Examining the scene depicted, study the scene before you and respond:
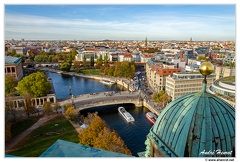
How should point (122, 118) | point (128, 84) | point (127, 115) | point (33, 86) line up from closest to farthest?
point (127, 115)
point (122, 118)
point (33, 86)
point (128, 84)

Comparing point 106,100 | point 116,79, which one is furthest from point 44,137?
point 116,79

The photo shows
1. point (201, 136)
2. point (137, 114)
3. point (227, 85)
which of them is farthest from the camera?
point (137, 114)

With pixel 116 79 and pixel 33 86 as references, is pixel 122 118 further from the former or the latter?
pixel 116 79

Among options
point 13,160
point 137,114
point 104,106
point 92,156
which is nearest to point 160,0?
point 92,156

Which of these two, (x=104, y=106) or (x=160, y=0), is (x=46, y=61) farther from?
(x=160, y=0)

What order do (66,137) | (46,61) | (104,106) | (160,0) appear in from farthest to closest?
1. (46,61)
2. (104,106)
3. (66,137)
4. (160,0)
